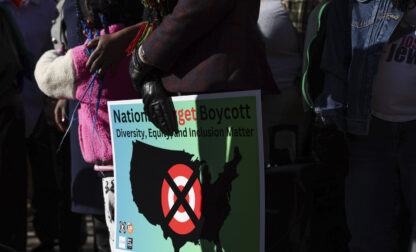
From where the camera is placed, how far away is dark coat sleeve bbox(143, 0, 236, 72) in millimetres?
2189

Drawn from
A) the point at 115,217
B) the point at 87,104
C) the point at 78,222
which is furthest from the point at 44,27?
the point at 115,217

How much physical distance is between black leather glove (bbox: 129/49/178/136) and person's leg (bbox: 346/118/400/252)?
0.84m

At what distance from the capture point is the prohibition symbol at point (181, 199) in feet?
7.65

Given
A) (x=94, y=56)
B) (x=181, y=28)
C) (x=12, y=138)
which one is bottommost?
(x=12, y=138)

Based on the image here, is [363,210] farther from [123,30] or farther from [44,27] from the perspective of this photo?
[44,27]

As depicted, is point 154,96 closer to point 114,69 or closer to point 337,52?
point 114,69

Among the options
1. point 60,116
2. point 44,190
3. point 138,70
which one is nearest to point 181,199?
point 138,70

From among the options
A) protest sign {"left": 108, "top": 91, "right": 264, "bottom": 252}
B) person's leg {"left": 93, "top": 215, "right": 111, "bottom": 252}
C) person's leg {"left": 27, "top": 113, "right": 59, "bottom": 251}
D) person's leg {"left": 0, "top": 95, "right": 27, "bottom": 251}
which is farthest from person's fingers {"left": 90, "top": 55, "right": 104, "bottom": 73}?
person's leg {"left": 27, "top": 113, "right": 59, "bottom": 251}

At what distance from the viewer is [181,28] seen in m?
2.22

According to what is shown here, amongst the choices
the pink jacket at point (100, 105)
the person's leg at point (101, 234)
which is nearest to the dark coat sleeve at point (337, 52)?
the pink jacket at point (100, 105)

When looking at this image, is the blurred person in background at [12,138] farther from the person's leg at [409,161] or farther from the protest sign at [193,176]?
the person's leg at [409,161]

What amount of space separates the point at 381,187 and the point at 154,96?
1.02 metres

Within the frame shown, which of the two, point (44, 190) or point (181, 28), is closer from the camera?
point (181, 28)

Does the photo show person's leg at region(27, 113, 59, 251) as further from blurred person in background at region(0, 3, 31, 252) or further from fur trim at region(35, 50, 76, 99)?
fur trim at region(35, 50, 76, 99)
